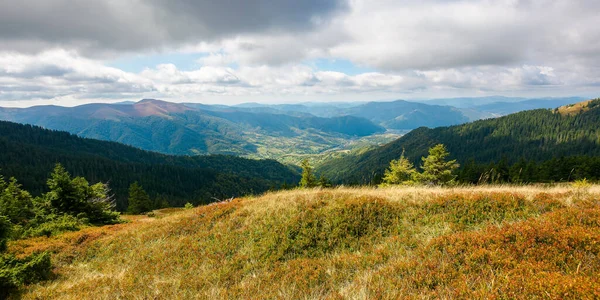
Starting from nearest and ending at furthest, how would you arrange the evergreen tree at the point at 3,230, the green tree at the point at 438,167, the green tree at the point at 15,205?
the evergreen tree at the point at 3,230
the green tree at the point at 15,205
the green tree at the point at 438,167

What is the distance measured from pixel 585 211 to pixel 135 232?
22164 mm

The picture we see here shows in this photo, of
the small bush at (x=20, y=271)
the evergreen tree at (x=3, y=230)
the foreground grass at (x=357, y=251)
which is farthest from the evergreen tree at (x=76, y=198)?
the small bush at (x=20, y=271)

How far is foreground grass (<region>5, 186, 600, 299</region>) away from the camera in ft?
19.3

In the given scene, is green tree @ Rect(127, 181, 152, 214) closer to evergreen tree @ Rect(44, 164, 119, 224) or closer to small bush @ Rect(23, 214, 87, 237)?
evergreen tree @ Rect(44, 164, 119, 224)

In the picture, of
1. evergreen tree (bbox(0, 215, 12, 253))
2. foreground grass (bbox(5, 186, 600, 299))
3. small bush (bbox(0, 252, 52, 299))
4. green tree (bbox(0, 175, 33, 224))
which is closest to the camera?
foreground grass (bbox(5, 186, 600, 299))

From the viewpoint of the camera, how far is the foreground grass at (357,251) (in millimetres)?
5871

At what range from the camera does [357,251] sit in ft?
30.3

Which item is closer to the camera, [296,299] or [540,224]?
[296,299]

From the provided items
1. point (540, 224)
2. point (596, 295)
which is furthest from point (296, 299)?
point (540, 224)

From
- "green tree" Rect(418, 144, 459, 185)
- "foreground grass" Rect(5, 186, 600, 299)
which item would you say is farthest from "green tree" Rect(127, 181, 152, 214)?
"green tree" Rect(418, 144, 459, 185)

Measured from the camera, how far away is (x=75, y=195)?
81.7 feet

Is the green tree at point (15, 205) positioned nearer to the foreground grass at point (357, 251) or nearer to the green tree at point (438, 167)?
the foreground grass at point (357, 251)

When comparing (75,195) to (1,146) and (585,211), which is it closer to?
(585,211)

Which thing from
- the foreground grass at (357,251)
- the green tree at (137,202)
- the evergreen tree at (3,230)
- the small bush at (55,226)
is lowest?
the green tree at (137,202)
